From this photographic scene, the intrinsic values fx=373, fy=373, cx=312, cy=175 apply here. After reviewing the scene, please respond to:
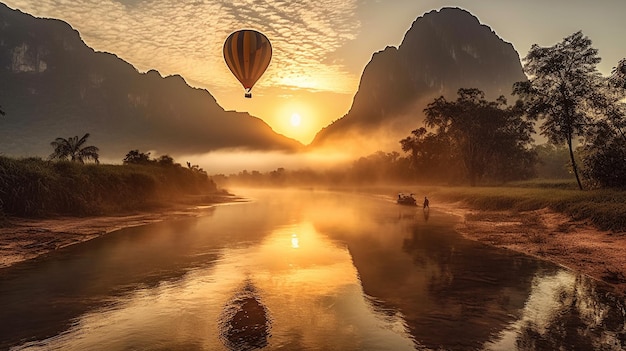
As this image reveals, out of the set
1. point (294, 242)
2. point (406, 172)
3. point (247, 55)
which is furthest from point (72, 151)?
point (406, 172)

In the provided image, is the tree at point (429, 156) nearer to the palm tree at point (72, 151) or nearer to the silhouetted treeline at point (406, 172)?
the silhouetted treeline at point (406, 172)

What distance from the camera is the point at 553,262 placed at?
1908 centimetres

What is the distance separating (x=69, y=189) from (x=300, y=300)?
30.5 meters

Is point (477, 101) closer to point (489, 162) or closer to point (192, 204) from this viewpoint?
point (489, 162)

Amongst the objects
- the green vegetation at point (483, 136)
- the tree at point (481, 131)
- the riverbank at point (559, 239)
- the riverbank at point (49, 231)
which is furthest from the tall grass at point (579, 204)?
the riverbank at point (49, 231)

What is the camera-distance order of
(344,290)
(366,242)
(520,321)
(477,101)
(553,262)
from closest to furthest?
(520,321)
(344,290)
(553,262)
(366,242)
(477,101)

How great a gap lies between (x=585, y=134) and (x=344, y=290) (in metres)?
41.4

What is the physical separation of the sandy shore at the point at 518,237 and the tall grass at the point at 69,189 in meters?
2.10

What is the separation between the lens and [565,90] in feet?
139

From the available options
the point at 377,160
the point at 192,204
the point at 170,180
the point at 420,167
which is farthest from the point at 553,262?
the point at 377,160

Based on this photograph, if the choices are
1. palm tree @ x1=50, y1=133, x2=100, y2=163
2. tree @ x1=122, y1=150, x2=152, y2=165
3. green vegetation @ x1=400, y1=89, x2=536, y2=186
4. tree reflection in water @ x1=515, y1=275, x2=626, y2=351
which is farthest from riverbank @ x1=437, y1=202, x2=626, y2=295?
palm tree @ x1=50, y1=133, x2=100, y2=163

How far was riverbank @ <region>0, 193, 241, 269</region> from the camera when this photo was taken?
19806 millimetres

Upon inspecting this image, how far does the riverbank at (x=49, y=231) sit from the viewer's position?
19.8 metres

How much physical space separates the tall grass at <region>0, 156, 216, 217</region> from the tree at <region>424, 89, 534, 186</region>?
196 feet
